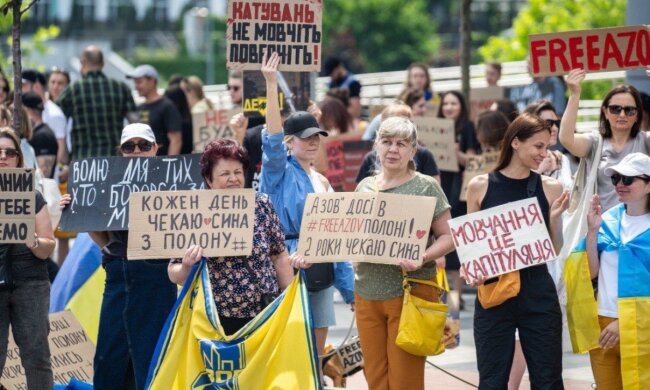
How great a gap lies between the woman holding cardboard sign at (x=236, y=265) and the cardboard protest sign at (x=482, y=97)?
8.82 meters

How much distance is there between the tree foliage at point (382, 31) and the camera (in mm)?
85688

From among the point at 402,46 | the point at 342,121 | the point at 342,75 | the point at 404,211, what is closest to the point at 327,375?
the point at 404,211

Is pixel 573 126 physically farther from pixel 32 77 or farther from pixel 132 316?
pixel 32 77

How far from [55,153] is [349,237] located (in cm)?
639

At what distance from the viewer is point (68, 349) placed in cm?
1008

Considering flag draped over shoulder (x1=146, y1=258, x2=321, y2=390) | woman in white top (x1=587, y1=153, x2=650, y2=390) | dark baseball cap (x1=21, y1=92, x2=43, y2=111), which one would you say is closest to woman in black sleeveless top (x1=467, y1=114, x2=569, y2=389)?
woman in white top (x1=587, y1=153, x2=650, y2=390)

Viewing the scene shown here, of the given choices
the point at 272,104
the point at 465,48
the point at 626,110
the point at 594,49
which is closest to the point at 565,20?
the point at 465,48

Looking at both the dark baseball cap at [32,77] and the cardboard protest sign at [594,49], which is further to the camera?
the dark baseball cap at [32,77]

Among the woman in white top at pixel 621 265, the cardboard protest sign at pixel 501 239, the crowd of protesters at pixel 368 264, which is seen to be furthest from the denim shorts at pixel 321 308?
the woman in white top at pixel 621 265

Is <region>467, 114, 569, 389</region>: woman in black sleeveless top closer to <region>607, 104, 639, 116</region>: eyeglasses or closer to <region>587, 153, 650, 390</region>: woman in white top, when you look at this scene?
<region>587, 153, 650, 390</region>: woman in white top

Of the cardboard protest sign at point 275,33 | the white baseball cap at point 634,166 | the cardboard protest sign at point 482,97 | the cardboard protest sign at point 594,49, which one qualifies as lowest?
the white baseball cap at point 634,166

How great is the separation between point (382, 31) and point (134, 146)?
79465mm

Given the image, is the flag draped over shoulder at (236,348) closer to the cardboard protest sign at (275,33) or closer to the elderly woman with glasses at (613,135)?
the elderly woman with glasses at (613,135)

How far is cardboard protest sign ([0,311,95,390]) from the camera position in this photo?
9.96 meters
